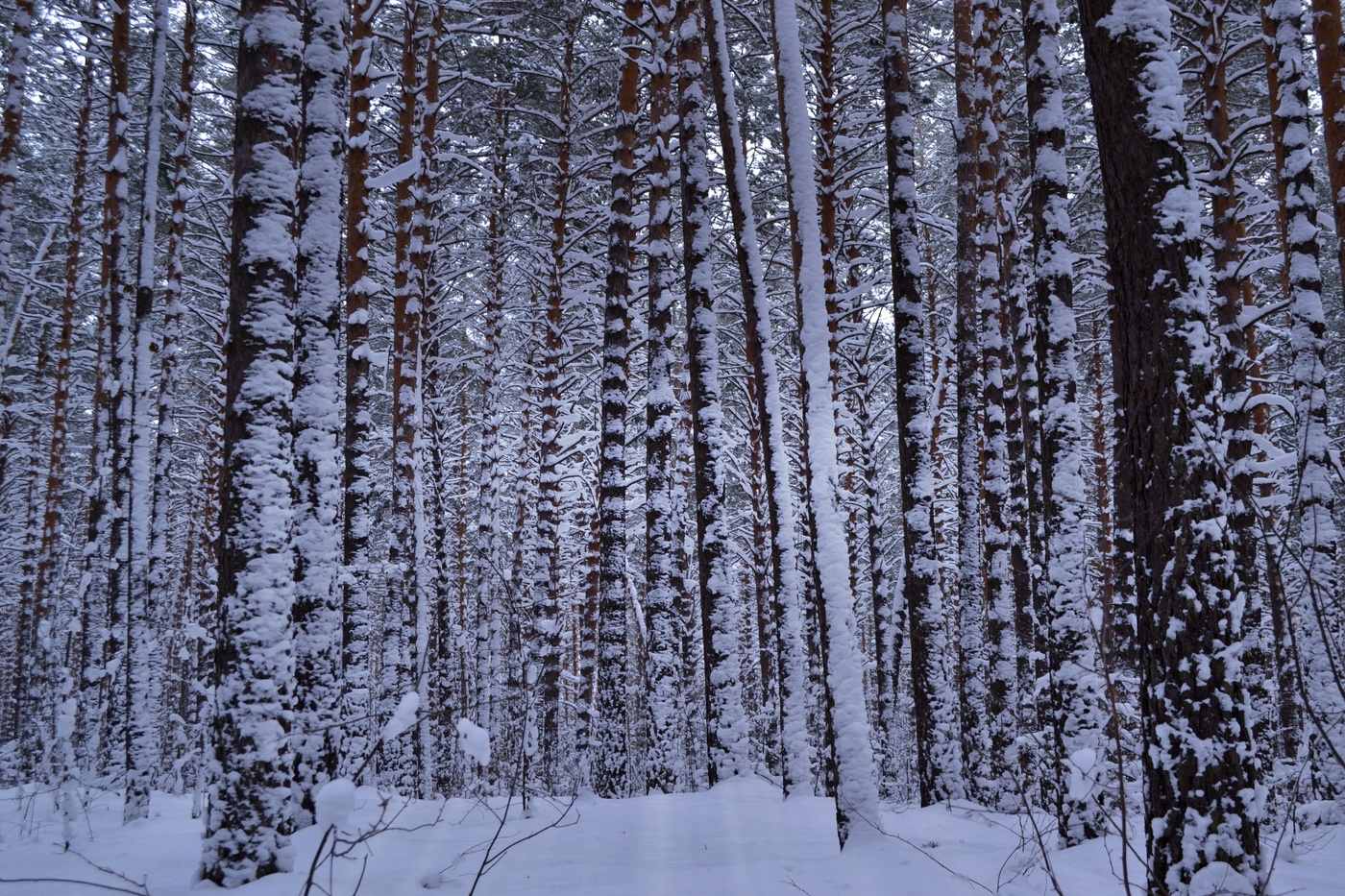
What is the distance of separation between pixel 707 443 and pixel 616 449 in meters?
1.94

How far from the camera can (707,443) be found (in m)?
8.73

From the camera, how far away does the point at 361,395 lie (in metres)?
8.46

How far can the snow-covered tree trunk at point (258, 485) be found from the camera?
155 inches

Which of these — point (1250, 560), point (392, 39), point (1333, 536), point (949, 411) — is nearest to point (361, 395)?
point (392, 39)

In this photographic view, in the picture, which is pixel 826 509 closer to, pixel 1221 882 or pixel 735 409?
pixel 1221 882

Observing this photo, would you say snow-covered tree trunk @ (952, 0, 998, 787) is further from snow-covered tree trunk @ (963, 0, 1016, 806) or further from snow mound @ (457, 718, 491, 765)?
snow mound @ (457, 718, 491, 765)

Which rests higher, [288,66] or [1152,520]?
[288,66]

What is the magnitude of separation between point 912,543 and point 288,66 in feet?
20.7

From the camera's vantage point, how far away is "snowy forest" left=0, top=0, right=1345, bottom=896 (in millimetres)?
3748

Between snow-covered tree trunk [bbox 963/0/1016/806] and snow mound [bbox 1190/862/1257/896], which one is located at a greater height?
snow-covered tree trunk [bbox 963/0/1016/806]

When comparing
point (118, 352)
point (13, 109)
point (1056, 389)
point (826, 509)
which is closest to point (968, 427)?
point (1056, 389)

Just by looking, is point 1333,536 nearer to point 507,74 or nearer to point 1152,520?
point 1152,520

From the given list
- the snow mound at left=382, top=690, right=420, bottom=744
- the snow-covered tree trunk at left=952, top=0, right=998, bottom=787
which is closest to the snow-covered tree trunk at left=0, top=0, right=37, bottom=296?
the snow mound at left=382, top=690, right=420, bottom=744

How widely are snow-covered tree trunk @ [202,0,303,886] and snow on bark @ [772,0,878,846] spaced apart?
133 inches
